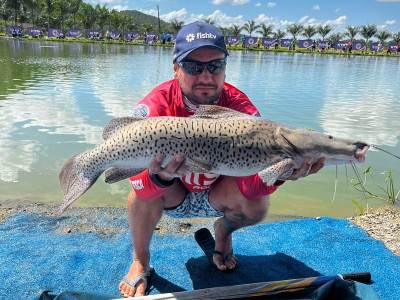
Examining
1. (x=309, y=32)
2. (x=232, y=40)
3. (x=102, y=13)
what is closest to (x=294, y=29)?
(x=309, y=32)

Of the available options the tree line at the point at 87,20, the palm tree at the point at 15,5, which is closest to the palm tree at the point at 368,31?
Result: the tree line at the point at 87,20

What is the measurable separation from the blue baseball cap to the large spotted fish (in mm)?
667

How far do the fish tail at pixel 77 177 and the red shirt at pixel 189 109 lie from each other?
0.66 m

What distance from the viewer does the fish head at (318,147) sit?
2.55 meters

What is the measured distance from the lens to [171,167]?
270 centimetres

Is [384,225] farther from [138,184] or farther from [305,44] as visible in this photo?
[305,44]

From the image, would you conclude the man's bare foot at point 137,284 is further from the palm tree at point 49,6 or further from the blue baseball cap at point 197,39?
the palm tree at point 49,6

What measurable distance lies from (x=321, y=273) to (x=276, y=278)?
0.47 m

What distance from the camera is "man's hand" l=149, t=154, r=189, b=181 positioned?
266 centimetres

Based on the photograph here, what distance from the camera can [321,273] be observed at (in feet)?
11.1

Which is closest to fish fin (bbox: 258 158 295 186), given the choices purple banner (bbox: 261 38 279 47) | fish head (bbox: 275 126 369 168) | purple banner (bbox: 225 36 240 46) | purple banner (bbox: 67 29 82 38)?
fish head (bbox: 275 126 369 168)

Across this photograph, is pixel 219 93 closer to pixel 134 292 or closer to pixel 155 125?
pixel 155 125

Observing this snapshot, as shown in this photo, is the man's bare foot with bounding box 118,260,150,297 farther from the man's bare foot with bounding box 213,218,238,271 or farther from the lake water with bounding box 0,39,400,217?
the lake water with bounding box 0,39,400,217

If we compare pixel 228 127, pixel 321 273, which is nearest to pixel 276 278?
pixel 321 273
